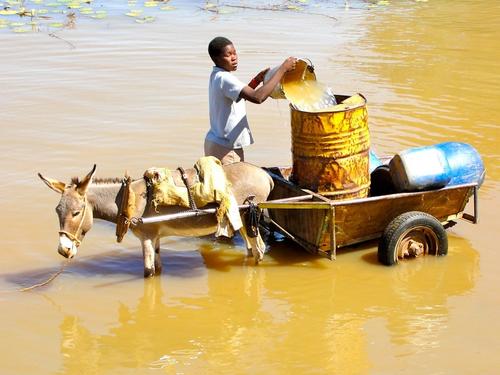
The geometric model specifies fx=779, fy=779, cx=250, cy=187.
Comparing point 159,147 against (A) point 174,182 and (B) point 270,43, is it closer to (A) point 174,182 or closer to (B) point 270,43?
(A) point 174,182

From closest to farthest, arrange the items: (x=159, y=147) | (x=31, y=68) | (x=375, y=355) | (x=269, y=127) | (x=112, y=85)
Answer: (x=375, y=355) → (x=159, y=147) → (x=269, y=127) → (x=112, y=85) → (x=31, y=68)

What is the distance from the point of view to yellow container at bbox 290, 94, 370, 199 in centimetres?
659

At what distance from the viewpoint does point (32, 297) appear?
670cm

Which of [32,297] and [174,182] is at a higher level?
[174,182]

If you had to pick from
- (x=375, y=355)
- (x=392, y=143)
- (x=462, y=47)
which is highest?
(x=462, y=47)

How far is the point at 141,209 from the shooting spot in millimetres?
6652

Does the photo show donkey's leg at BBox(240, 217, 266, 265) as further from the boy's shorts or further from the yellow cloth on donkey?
the boy's shorts

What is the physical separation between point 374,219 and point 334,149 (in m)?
0.78

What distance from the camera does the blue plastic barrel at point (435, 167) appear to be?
6.82m

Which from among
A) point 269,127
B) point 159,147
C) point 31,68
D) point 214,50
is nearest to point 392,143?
point 269,127

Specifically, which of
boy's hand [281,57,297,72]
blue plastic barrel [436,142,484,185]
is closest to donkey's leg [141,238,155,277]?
boy's hand [281,57,297,72]

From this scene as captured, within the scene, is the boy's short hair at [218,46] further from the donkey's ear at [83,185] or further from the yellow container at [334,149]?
the donkey's ear at [83,185]

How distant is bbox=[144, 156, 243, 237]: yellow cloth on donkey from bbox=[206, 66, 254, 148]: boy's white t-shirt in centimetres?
61

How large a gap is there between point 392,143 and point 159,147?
313 cm
